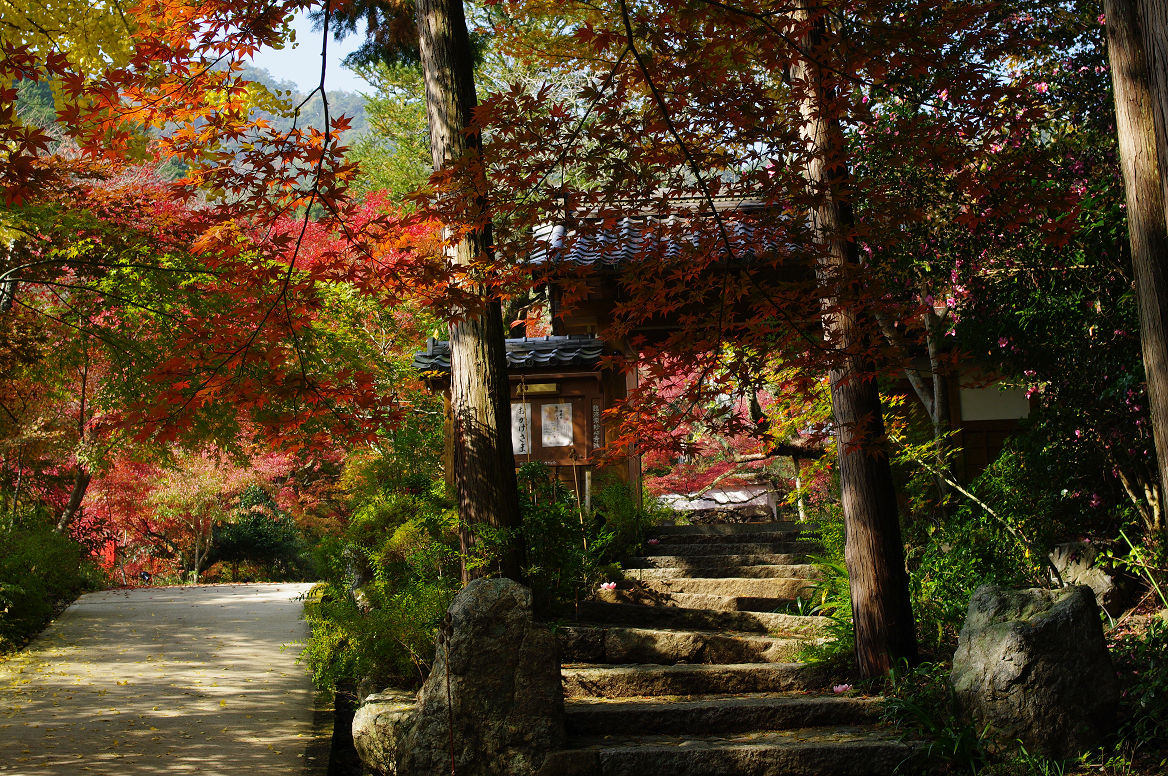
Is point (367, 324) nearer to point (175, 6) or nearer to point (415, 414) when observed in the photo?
point (415, 414)

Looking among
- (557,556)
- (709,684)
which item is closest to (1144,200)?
(709,684)

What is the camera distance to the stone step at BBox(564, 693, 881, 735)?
4891mm

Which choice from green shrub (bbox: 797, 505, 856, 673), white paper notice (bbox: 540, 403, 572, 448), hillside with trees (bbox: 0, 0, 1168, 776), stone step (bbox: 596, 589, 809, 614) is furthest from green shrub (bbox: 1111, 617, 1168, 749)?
white paper notice (bbox: 540, 403, 572, 448)

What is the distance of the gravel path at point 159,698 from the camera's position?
15.5 ft

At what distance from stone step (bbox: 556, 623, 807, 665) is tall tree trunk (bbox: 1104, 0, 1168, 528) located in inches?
131

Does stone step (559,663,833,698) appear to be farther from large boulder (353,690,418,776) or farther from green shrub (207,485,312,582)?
green shrub (207,485,312,582)

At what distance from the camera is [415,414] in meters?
11.8

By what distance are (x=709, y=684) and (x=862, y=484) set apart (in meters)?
1.75

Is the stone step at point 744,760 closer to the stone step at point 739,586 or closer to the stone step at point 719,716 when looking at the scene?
the stone step at point 719,716

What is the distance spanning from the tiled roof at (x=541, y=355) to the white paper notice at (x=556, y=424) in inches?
22.8

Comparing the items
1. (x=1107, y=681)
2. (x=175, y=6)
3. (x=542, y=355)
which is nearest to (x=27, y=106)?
(x=542, y=355)

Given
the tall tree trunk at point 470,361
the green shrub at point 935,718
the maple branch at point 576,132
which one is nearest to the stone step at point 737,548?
the green shrub at point 935,718

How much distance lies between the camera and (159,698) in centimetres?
604

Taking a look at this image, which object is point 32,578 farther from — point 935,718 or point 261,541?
point 261,541
